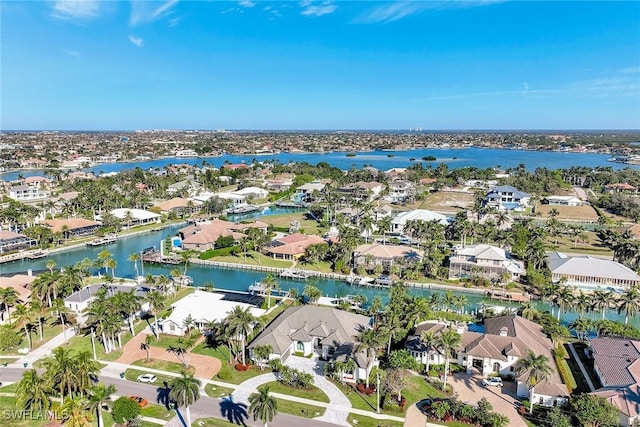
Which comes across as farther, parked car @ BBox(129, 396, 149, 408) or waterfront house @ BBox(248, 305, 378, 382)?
waterfront house @ BBox(248, 305, 378, 382)

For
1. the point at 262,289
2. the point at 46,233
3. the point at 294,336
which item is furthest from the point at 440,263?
the point at 46,233

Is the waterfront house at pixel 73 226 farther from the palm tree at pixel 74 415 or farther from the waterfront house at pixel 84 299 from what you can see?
the palm tree at pixel 74 415

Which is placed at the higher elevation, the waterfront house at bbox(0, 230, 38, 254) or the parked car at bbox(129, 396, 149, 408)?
the waterfront house at bbox(0, 230, 38, 254)

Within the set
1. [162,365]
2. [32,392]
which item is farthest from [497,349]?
[32,392]

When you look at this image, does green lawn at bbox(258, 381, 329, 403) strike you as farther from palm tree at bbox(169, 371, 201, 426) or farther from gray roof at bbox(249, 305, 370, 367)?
palm tree at bbox(169, 371, 201, 426)

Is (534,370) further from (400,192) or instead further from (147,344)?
(400,192)

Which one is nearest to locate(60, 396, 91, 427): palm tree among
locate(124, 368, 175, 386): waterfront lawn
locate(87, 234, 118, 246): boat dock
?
locate(124, 368, 175, 386): waterfront lawn

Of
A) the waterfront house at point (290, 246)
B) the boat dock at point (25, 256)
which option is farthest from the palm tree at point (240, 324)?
the boat dock at point (25, 256)
